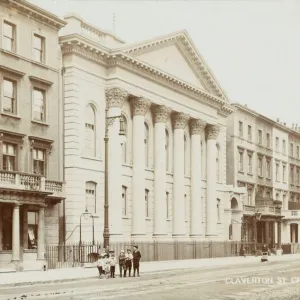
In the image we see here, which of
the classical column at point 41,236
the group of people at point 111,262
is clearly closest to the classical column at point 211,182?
the classical column at point 41,236

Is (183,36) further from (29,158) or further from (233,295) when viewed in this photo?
(233,295)

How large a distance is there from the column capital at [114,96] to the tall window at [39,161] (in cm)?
773

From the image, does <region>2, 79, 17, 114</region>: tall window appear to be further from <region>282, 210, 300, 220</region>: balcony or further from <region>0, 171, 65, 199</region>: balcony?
<region>282, 210, 300, 220</region>: balcony

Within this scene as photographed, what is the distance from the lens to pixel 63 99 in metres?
42.8

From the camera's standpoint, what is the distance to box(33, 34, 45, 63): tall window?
39634 mm

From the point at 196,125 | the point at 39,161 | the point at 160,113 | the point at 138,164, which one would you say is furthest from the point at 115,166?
the point at 196,125

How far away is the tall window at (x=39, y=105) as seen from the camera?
3962cm

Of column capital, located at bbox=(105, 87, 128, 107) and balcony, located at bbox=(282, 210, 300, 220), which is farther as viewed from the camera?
balcony, located at bbox=(282, 210, 300, 220)

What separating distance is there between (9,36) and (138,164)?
14.5 metres

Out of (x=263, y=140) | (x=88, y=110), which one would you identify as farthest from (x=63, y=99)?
(x=263, y=140)

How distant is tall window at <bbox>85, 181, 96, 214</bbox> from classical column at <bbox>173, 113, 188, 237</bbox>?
10716 mm

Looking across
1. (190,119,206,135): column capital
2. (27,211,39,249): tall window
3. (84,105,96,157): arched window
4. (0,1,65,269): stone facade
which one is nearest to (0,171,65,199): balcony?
(0,1,65,269): stone facade

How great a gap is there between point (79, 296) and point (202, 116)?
39.3 metres

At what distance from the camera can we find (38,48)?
40000 millimetres
